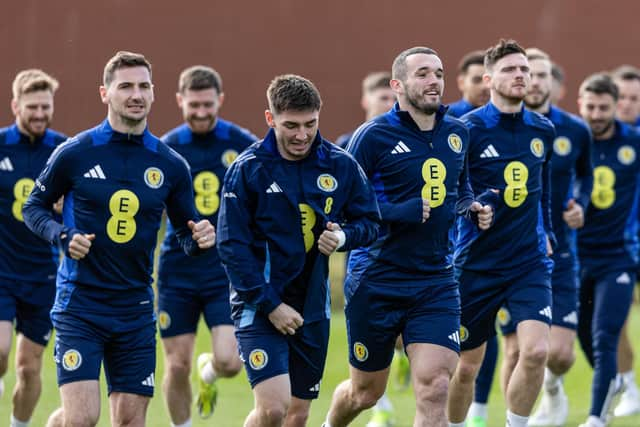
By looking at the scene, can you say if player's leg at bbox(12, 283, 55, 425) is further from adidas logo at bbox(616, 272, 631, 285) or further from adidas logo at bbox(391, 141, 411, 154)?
adidas logo at bbox(616, 272, 631, 285)

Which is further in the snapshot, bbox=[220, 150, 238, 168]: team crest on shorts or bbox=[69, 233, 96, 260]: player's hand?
bbox=[220, 150, 238, 168]: team crest on shorts

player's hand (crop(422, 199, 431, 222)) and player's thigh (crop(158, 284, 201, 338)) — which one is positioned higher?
player's hand (crop(422, 199, 431, 222))

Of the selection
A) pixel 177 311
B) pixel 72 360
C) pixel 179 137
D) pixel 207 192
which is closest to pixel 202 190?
pixel 207 192

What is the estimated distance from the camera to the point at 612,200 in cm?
1109

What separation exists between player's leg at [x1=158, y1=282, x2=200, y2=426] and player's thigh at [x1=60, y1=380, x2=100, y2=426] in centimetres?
261

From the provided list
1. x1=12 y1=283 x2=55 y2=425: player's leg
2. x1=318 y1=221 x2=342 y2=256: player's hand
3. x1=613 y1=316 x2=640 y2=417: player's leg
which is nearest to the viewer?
x1=318 y1=221 x2=342 y2=256: player's hand

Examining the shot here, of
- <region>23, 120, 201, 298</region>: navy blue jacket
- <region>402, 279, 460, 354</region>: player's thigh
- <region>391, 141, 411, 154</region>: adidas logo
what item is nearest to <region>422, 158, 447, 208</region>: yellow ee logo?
<region>391, 141, 411, 154</region>: adidas logo

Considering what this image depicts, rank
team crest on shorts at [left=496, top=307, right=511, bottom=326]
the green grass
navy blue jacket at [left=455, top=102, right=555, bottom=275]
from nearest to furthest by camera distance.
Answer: navy blue jacket at [left=455, top=102, right=555, bottom=275]
team crest on shorts at [left=496, top=307, right=511, bottom=326]
the green grass

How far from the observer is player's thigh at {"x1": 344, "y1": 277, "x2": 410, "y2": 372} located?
7902mm

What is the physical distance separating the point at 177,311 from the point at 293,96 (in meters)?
3.29

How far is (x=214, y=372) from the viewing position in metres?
10.3

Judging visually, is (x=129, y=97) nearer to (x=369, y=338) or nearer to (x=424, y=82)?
(x=424, y=82)

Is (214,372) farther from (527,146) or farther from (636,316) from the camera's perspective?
(636,316)

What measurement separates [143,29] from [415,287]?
527 inches
